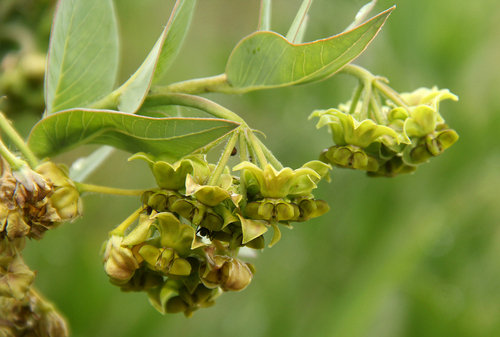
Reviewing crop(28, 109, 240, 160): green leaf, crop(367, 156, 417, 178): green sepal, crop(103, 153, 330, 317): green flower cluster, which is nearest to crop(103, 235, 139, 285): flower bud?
crop(103, 153, 330, 317): green flower cluster

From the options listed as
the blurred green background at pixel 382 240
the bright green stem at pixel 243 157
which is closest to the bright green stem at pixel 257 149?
the bright green stem at pixel 243 157

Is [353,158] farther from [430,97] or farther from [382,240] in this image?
[382,240]

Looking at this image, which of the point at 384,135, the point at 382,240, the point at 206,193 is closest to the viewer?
the point at 206,193

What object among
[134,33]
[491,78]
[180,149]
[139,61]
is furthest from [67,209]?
[139,61]

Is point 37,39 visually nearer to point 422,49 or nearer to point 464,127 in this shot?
point 422,49

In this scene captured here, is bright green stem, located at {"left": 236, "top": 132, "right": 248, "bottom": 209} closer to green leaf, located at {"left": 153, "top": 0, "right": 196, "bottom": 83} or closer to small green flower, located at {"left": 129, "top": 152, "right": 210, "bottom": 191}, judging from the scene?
small green flower, located at {"left": 129, "top": 152, "right": 210, "bottom": 191}

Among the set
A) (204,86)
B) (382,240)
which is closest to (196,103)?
(204,86)
